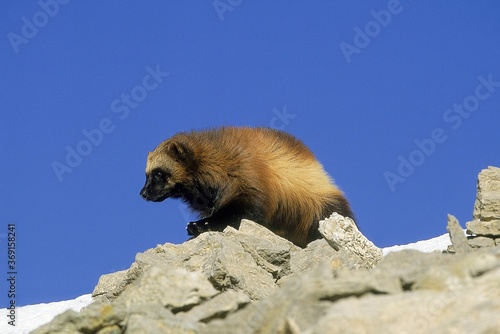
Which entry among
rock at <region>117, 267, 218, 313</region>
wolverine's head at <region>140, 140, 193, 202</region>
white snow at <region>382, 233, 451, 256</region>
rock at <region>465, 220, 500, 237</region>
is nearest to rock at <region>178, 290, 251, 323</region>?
rock at <region>117, 267, 218, 313</region>

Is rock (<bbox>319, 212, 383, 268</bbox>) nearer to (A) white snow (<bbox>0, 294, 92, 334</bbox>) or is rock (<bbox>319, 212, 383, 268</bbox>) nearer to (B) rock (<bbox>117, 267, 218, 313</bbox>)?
(B) rock (<bbox>117, 267, 218, 313</bbox>)

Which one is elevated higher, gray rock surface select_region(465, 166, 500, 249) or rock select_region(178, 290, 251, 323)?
gray rock surface select_region(465, 166, 500, 249)

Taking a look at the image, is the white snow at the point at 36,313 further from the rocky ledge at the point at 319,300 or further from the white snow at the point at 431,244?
the rocky ledge at the point at 319,300

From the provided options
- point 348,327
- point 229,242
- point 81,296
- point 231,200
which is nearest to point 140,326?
point 348,327

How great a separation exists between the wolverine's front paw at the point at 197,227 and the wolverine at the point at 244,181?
0.01 metres

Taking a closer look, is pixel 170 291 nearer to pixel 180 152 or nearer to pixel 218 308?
pixel 218 308

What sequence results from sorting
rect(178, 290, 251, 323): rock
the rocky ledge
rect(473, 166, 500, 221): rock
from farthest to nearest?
rect(473, 166, 500, 221): rock, rect(178, 290, 251, 323): rock, the rocky ledge

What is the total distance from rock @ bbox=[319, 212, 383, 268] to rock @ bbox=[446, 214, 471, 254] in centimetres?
197

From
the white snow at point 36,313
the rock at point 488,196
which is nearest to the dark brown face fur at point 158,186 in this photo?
the white snow at point 36,313

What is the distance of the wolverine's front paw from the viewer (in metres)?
10.1

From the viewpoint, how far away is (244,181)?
33.4ft

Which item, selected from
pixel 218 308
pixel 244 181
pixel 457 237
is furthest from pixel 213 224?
pixel 218 308

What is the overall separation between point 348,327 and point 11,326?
877 cm

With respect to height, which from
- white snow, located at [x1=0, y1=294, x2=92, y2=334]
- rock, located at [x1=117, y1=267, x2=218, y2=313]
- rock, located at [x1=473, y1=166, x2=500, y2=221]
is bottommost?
rock, located at [x1=117, y1=267, x2=218, y2=313]
